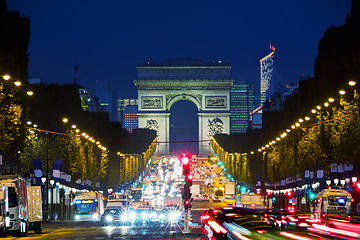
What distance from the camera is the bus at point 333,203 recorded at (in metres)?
34.8

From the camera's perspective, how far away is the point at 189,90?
16400cm

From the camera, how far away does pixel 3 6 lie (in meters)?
43.8

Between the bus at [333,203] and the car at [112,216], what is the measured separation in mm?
13793

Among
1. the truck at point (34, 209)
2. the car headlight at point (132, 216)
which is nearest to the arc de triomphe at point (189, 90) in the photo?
the car headlight at point (132, 216)

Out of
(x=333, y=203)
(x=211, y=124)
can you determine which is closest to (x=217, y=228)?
(x=333, y=203)

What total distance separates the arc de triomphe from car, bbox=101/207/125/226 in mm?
109755

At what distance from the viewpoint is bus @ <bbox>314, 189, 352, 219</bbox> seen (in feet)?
114

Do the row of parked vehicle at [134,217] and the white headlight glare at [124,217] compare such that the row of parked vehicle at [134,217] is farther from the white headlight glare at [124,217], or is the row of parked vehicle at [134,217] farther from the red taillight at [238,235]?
the red taillight at [238,235]

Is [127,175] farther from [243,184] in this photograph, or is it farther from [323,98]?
[323,98]

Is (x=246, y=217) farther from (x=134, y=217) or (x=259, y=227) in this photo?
(x=134, y=217)

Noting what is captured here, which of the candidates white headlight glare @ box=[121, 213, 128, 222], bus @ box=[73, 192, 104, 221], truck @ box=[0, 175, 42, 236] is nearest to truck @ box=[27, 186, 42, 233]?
truck @ box=[0, 175, 42, 236]

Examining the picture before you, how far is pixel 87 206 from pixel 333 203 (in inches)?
981

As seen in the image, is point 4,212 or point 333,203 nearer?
point 4,212

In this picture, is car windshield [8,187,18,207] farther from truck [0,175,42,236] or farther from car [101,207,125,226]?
car [101,207,125,226]
